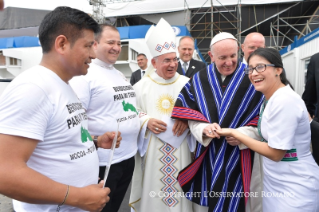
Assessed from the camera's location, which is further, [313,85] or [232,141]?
[313,85]

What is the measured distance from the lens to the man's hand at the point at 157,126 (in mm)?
2297

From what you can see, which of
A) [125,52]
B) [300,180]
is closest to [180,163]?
[300,180]

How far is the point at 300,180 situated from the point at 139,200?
59.2 inches

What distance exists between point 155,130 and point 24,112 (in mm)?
1489

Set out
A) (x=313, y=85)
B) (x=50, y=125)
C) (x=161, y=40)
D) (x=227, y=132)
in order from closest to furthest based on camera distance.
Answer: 1. (x=50, y=125)
2. (x=227, y=132)
3. (x=161, y=40)
4. (x=313, y=85)

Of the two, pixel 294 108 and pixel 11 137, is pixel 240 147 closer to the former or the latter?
pixel 294 108

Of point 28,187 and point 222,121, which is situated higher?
point 222,121

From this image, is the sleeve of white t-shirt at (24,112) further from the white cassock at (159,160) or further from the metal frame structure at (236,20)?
the metal frame structure at (236,20)

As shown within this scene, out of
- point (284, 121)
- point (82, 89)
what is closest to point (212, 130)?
point (284, 121)

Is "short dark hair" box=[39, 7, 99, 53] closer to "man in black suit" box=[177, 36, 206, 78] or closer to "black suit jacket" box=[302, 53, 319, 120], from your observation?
"black suit jacket" box=[302, 53, 319, 120]

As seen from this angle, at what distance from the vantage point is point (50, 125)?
102cm

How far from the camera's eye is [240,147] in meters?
1.95

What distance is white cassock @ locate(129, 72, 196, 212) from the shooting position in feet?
7.73

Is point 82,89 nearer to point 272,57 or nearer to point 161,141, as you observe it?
point 161,141
